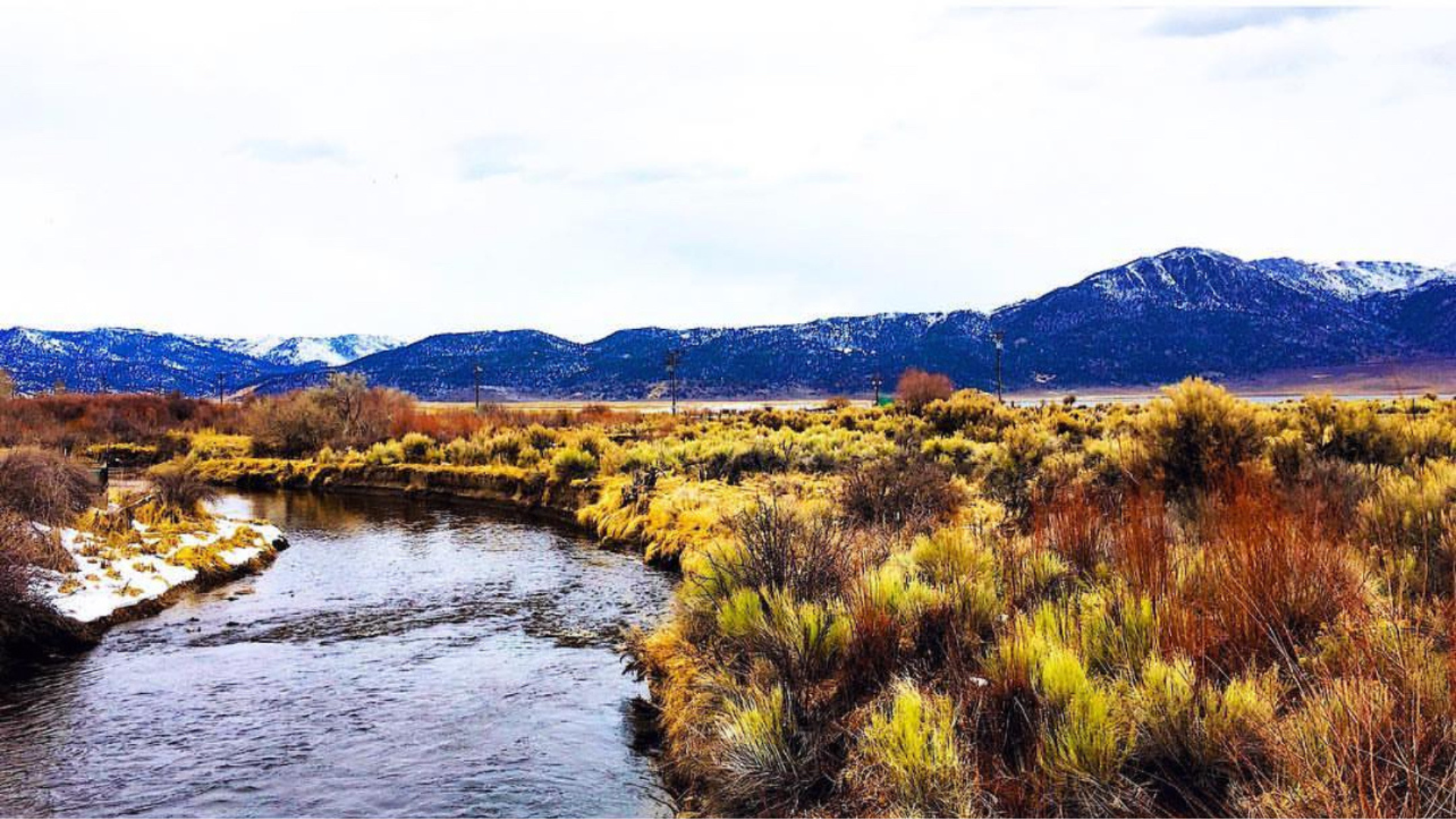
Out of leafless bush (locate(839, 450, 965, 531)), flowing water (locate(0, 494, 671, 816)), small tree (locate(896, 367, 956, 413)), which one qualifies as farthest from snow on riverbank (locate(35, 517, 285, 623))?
small tree (locate(896, 367, 956, 413))

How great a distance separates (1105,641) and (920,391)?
41512mm

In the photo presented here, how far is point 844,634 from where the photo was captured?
22.8ft

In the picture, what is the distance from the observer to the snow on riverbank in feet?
43.3

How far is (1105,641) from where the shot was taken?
5711 mm

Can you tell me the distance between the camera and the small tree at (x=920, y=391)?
42.6 meters

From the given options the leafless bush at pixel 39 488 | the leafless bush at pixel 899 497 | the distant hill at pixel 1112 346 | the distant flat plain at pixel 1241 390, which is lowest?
the distant flat plain at pixel 1241 390

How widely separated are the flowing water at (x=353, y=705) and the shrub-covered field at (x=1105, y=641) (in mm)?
1123

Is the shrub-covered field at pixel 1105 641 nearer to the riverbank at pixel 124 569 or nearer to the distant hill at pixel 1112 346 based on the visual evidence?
the riverbank at pixel 124 569

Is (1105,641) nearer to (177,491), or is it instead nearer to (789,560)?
(789,560)

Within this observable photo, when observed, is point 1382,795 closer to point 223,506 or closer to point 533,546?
point 533,546

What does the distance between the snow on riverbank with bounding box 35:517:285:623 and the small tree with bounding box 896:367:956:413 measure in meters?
29.0

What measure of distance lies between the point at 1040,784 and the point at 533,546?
55.5ft

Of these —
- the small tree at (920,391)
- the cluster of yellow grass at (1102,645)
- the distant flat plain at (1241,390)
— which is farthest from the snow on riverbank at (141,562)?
the distant flat plain at (1241,390)

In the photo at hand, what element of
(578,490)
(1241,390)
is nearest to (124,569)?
(578,490)
